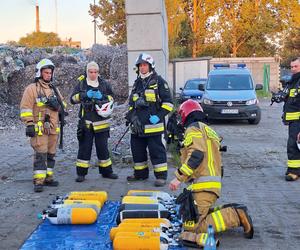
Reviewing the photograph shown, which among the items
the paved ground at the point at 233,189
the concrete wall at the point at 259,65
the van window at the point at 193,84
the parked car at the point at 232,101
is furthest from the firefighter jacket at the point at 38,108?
the concrete wall at the point at 259,65

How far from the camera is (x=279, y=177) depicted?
855cm

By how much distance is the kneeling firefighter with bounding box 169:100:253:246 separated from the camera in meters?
5.18

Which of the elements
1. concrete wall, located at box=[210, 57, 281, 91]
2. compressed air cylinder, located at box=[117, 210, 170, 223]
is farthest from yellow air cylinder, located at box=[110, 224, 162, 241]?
concrete wall, located at box=[210, 57, 281, 91]

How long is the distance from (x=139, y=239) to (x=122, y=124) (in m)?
9.72

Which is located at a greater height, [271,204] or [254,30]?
[254,30]

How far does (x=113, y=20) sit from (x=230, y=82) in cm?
1883

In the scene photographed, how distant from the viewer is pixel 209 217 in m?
5.31

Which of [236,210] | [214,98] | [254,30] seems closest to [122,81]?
[214,98]

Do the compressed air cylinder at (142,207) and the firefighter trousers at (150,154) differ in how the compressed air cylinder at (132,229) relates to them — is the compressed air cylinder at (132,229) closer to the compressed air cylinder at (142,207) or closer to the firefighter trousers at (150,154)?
the compressed air cylinder at (142,207)

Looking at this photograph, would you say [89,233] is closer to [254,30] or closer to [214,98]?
[214,98]

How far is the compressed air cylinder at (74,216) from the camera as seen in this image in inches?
225

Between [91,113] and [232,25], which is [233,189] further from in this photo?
[232,25]

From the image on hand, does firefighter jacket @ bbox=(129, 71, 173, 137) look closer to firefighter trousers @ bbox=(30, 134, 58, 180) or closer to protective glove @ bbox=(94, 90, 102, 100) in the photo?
protective glove @ bbox=(94, 90, 102, 100)

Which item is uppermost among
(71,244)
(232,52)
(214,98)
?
(232,52)
